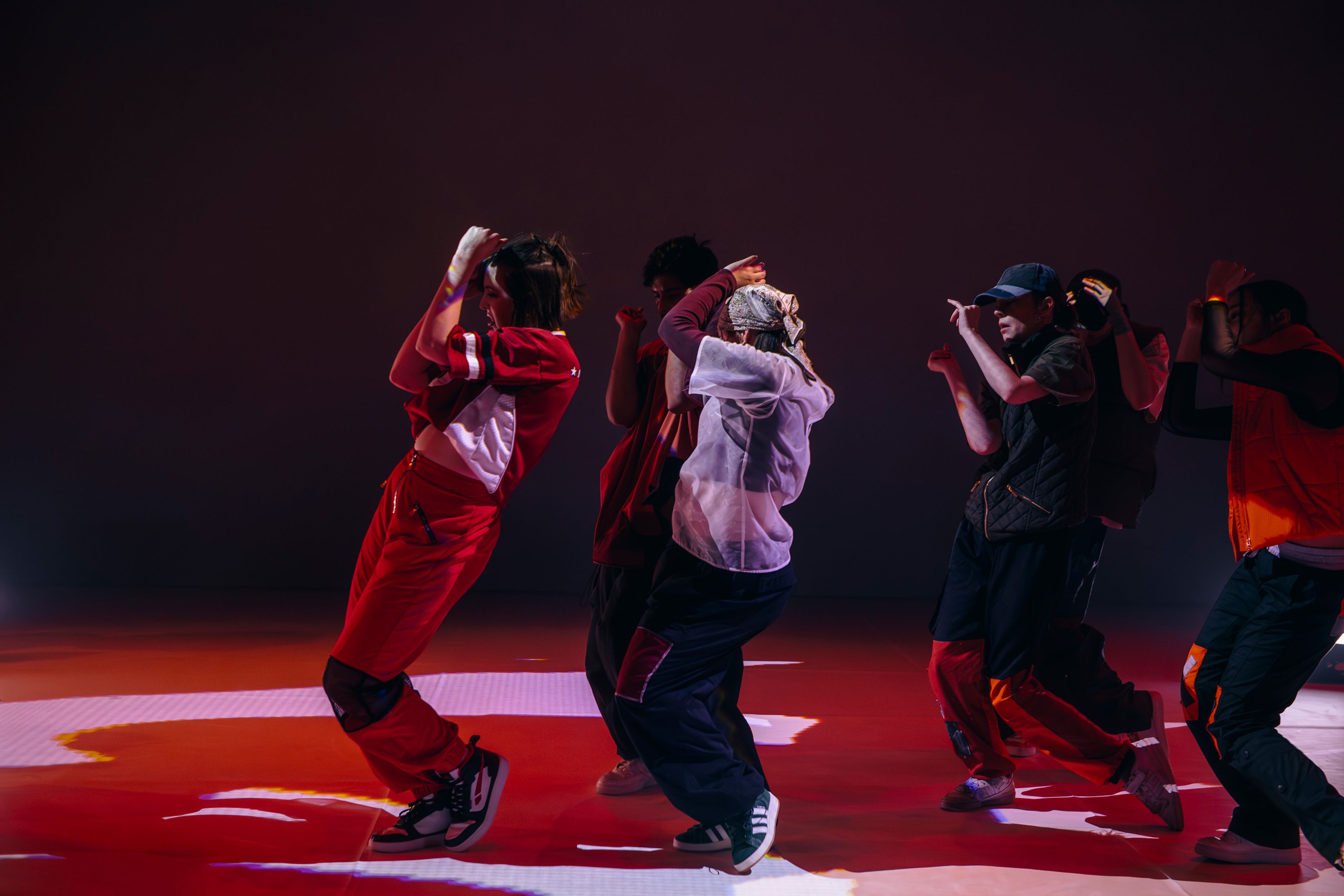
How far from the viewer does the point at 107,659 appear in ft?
13.7

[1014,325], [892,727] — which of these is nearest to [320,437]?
[892,727]

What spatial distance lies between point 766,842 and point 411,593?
2.94ft

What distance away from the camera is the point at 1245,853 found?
2.28 meters

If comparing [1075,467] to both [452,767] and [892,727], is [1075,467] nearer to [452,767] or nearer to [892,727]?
[892,727]

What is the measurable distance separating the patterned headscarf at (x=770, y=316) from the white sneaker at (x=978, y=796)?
1.21 metres

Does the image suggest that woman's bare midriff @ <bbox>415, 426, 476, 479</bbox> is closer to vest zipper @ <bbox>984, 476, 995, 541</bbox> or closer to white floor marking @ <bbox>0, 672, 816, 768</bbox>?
vest zipper @ <bbox>984, 476, 995, 541</bbox>

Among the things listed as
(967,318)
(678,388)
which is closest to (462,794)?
(678,388)

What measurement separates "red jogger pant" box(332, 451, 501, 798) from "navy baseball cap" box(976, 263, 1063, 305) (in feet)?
4.44

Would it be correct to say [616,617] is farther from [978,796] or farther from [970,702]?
[978,796]

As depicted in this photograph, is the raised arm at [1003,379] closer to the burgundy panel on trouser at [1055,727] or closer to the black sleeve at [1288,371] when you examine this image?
the black sleeve at [1288,371]

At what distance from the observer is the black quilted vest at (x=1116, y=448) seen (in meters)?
3.00

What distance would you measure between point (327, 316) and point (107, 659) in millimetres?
2489

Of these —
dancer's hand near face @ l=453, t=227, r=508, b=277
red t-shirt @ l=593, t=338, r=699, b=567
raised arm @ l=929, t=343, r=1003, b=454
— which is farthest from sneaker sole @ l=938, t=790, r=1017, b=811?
dancer's hand near face @ l=453, t=227, r=508, b=277

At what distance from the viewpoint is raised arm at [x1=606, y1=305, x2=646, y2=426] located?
8.90 ft
